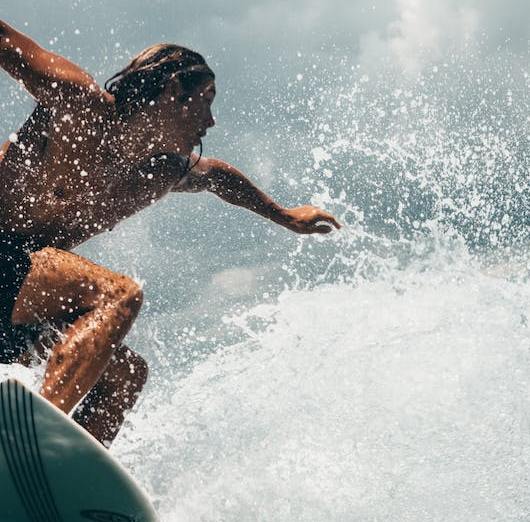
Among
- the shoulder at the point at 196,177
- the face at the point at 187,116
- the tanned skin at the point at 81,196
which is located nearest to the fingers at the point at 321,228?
the shoulder at the point at 196,177

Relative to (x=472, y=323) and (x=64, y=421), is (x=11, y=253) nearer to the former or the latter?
(x=64, y=421)

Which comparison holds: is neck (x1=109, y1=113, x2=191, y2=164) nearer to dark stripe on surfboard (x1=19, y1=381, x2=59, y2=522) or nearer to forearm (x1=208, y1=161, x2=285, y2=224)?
forearm (x1=208, y1=161, x2=285, y2=224)

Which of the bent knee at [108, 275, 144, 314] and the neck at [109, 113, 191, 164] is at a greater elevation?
the neck at [109, 113, 191, 164]

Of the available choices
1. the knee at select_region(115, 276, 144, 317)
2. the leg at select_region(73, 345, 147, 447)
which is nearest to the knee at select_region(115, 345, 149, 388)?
the leg at select_region(73, 345, 147, 447)

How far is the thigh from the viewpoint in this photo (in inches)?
115

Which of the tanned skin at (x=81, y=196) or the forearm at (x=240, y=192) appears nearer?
the tanned skin at (x=81, y=196)

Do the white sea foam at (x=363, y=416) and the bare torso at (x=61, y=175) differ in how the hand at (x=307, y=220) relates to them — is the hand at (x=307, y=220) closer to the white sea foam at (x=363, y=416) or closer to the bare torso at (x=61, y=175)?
the bare torso at (x=61, y=175)

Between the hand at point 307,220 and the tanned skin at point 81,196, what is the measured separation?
3.85 feet

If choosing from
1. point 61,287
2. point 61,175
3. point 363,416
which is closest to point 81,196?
point 61,175

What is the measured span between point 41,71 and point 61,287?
108 centimetres

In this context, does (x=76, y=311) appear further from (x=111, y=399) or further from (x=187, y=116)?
(x=187, y=116)

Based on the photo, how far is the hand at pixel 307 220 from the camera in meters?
4.83

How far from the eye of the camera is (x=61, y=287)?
3.01 m

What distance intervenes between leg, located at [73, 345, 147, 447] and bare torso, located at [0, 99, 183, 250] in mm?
849
